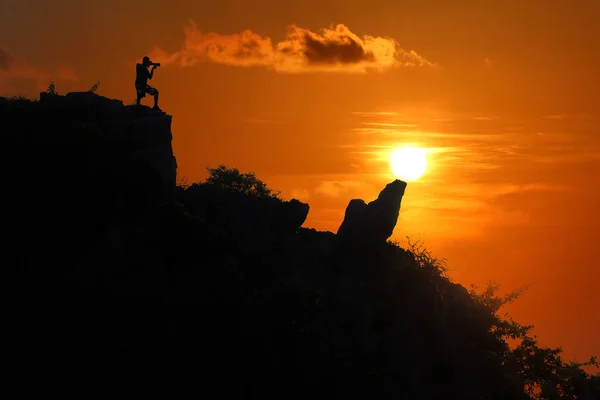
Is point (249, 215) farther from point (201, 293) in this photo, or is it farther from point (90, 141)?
point (90, 141)

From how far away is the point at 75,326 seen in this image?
46.6 metres

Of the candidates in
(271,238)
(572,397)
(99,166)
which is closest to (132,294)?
(99,166)

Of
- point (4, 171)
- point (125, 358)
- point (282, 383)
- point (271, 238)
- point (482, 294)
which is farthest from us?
point (482, 294)

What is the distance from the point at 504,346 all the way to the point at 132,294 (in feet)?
112

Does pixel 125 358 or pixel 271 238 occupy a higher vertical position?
pixel 271 238

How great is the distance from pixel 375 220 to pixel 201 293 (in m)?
17.7

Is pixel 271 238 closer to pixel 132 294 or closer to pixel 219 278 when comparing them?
pixel 219 278

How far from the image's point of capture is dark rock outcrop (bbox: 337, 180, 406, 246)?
201 ft

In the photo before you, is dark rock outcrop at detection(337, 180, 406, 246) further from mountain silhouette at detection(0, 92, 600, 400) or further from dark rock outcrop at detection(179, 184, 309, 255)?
dark rock outcrop at detection(179, 184, 309, 255)

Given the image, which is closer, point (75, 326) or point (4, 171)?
point (75, 326)

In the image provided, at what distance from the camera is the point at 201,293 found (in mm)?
51250

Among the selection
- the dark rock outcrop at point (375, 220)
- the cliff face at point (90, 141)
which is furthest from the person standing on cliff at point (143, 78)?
the dark rock outcrop at point (375, 220)

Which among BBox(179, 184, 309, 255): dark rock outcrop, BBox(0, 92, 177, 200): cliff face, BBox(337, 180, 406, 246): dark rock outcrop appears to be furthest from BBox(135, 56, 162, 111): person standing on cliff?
BBox(337, 180, 406, 246): dark rock outcrop

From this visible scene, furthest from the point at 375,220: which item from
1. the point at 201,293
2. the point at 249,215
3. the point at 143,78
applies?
the point at 143,78
